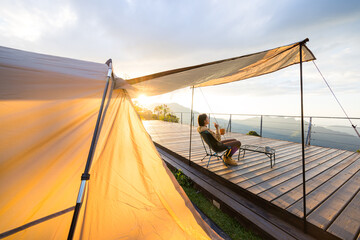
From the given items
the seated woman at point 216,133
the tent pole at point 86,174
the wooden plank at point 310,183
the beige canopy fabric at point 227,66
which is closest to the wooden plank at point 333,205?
the wooden plank at point 310,183

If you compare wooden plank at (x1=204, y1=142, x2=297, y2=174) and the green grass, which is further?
wooden plank at (x1=204, y1=142, x2=297, y2=174)

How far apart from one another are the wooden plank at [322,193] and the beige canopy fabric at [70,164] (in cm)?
119

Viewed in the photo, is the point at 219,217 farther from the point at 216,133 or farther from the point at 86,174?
the point at 86,174

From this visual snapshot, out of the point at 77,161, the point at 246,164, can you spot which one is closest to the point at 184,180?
the point at 246,164

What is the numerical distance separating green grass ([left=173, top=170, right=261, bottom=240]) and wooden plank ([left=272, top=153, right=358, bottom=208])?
0.57 metres

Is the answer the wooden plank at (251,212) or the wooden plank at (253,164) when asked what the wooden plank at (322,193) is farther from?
the wooden plank at (253,164)

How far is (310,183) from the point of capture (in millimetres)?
2262

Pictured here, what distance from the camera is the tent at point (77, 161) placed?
1021 millimetres

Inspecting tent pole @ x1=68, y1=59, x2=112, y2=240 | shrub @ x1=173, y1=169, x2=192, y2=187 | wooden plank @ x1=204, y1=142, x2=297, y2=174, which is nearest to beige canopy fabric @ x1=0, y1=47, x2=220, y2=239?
tent pole @ x1=68, y1=59, x2=112, y2=240

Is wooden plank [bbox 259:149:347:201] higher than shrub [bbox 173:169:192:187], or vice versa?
A: wooden plank [bbox 259:149:347:201]

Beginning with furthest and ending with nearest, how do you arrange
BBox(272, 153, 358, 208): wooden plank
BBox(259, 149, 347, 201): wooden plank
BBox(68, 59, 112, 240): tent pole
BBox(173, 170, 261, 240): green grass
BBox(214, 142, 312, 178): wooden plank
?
BBox(214, 142, 312, 178): wooden plank < BBox(259, 149, 347, 201): wooden plank < BBox(272, 153, 358, 208): wooden plank < BBox(173, 170, 261, 240): green grass < BBox(68, 59, 112, 240): tent pole

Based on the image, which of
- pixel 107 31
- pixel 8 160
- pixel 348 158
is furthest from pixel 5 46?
pixel 348 158

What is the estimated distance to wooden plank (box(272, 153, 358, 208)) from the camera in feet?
5.88

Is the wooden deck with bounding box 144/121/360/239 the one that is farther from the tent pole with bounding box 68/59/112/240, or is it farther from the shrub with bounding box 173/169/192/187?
the tent pole with bounding box 68/59/112/240
